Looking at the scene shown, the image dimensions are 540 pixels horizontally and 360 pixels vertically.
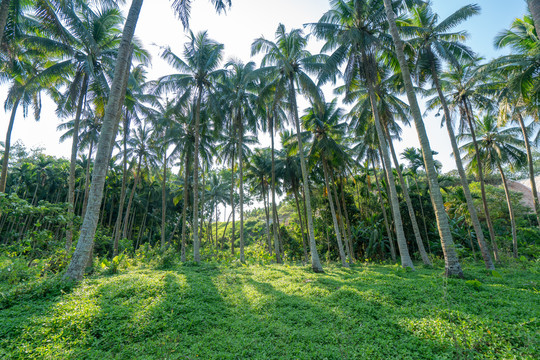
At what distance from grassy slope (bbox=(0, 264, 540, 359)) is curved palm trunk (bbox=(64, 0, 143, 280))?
737 mm

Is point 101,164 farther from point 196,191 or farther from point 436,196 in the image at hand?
point 436,196

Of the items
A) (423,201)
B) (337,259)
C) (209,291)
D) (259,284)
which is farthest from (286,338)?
(423,201)

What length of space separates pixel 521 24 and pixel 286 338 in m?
18.8

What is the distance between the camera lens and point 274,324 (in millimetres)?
5137

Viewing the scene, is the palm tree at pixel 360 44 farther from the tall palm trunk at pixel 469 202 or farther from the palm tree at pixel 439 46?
the tall palm trunk at pixel 469 202

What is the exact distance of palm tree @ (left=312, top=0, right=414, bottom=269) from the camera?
11.6m

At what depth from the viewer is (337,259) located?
76.4ft

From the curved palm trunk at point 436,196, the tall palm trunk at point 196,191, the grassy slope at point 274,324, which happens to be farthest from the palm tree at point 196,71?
the curved palm trunk at point 436,196

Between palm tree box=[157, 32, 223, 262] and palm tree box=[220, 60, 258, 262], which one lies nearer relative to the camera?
palm tree box=[157, 32, 223, 262]

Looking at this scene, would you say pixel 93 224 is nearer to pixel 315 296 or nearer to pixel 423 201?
pixel 315 296

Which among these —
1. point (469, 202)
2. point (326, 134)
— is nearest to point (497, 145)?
point (469, 202)

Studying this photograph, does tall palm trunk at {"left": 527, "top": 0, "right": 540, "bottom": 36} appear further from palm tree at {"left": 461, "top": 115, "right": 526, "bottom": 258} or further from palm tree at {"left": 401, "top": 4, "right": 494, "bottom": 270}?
palm tree at {"left": 461, "top": 115, "right": 526, "bottom": 258}

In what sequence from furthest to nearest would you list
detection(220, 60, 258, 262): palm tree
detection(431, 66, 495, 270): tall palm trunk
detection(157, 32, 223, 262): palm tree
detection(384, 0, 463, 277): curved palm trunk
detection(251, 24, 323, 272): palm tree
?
1. detection(220, 60, 258, 262): palm tree
2. detection(157, 32, 223, 262): palm tree
3. detection(251, 24, 323, 272): palm tree
4. detection(431, 66, 495, 270): tall palm trunk
5. detection(384, 0, 463, 277): curved palm trunk

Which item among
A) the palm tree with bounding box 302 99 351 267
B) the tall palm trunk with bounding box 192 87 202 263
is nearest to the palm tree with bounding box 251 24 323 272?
the palm tree with bounding box 302 99 351 267
